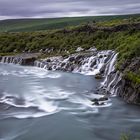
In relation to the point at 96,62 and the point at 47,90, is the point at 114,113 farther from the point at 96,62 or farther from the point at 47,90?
the point at 96,62

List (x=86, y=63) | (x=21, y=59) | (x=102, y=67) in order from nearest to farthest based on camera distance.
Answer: (x=102, y=67), (x=86, y=63), (x=21, y=59)

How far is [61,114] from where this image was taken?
30953 mm

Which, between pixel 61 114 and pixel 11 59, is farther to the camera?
pixel 11 59

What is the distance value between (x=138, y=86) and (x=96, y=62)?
20.3 meters

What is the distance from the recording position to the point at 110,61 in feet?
162

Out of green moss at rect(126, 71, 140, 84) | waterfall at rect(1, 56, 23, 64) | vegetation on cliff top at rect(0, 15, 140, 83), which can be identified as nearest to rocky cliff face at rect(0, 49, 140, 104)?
waterfall at rect(1, 56, 23, 64)

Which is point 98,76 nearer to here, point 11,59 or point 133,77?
point 133,77

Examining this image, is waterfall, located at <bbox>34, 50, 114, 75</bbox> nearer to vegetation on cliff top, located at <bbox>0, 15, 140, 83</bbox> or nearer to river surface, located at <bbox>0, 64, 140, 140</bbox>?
vegetation on cliff top, located at <bbox>0, 15, 140, 83</bbox>

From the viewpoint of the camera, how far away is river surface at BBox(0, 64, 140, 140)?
86.8 ft

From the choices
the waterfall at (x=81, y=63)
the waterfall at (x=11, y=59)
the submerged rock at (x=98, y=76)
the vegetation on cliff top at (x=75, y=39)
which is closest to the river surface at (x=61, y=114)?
the submerged rock at (x=98, y=76)

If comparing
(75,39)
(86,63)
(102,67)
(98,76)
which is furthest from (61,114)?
(75,39)

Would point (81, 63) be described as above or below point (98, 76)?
above

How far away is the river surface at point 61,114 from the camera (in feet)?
86.8

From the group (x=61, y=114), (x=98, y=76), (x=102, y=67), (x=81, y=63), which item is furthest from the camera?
(x=81, y=63)
